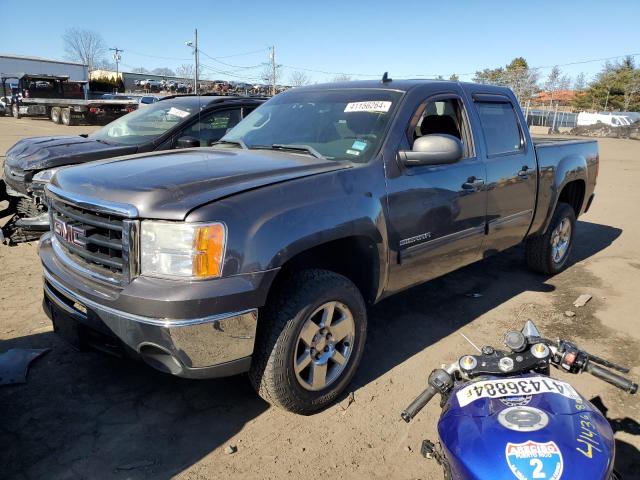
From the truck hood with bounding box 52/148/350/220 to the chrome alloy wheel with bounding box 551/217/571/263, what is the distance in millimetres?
3424

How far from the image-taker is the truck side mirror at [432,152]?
3223mm

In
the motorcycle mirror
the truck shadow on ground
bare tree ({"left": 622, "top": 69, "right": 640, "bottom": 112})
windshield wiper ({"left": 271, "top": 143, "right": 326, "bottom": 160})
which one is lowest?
the truck shadow on ground

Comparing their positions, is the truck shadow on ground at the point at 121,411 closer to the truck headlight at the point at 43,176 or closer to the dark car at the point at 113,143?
the truck headlight at the point at 43,176

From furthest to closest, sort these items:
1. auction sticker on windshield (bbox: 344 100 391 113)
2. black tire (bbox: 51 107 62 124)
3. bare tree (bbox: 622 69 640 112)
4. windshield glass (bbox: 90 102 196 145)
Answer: bare tree (bbox: 622 69 640 112)
black tire (bbox: 51 107 62 124)
windshield glass (bbox: 90 102 196 145)
auction sticker on windshield (bbox: 344 100 391 113)

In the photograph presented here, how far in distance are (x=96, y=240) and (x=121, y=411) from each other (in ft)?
3.42

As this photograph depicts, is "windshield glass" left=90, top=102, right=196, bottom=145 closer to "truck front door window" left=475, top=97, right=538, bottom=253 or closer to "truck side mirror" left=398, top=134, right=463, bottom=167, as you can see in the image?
"truck front door window" left=475, top=97, right=538, bottom=253

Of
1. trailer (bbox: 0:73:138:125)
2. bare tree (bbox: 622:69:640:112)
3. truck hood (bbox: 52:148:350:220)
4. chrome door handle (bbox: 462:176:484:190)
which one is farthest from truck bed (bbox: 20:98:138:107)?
bare tree (bbox: 622:69:640:112)

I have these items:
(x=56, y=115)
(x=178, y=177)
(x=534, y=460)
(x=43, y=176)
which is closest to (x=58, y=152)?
(x=43, y=176)

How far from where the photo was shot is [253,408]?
3045 millimetres

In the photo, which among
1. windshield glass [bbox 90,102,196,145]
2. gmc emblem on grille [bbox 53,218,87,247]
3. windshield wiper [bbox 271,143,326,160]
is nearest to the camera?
gmc emblem on grille [bbox 53,218,87,247]

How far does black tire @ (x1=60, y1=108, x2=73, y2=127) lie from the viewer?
81.8 ft

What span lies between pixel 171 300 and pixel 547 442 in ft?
5.26

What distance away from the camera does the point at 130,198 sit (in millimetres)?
2459

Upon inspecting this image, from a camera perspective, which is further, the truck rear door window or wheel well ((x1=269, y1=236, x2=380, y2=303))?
the truck rear door window
